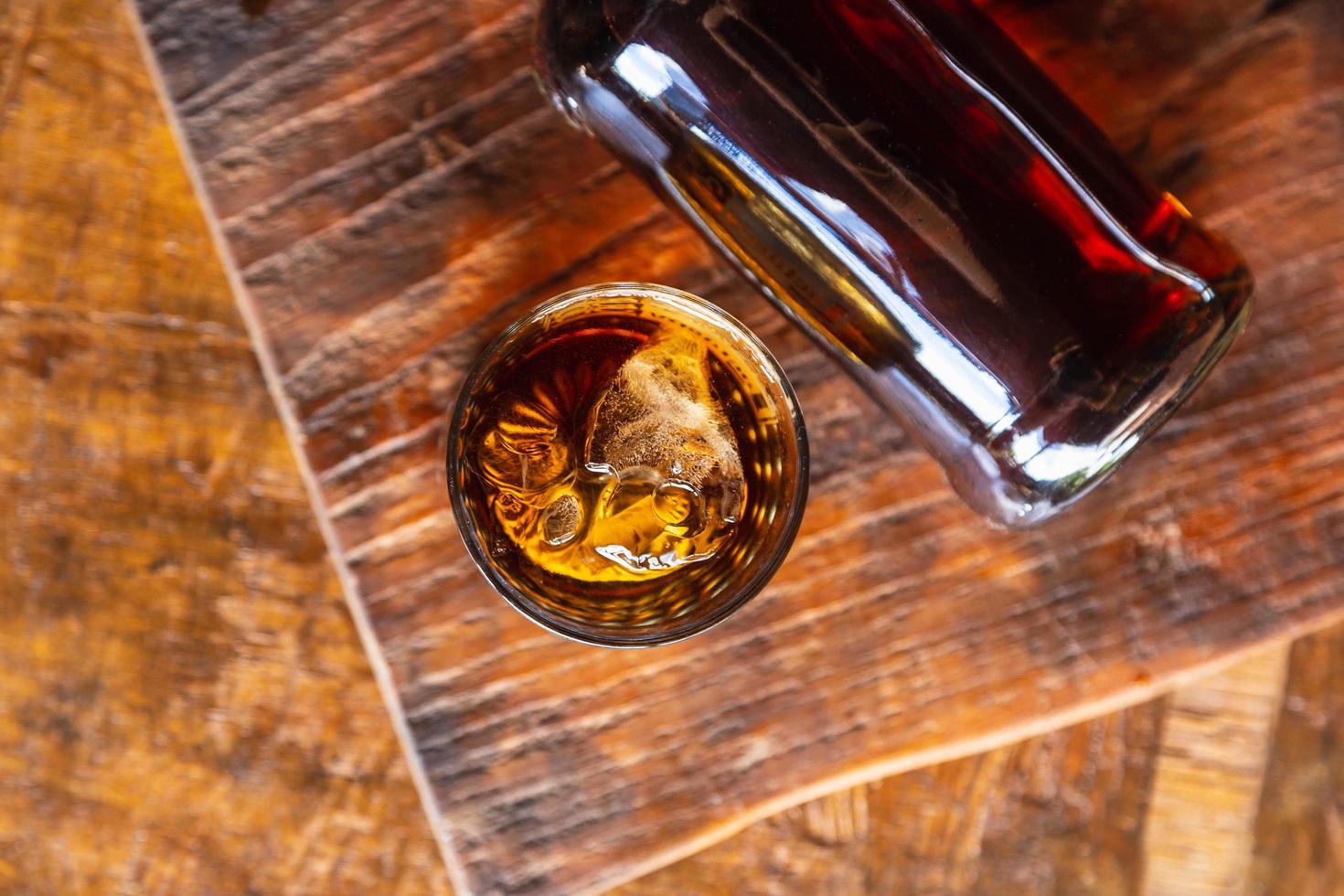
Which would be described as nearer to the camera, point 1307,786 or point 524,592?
point 524,592

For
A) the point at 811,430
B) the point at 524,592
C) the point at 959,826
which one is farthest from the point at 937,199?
the point at 959,826

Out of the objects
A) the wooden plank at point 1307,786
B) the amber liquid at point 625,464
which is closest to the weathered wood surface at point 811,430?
the amber liquid at point 625,464

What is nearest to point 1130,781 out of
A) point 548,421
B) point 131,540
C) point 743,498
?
point 743,498

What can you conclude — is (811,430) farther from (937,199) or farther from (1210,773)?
(1210,773)

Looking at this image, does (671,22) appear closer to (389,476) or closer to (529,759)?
(389,476)

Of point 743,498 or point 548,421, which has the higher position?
point 548,421

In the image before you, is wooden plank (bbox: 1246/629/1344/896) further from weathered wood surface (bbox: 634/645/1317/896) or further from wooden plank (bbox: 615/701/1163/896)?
wooden plank (bbox: 615/701/1163/896)

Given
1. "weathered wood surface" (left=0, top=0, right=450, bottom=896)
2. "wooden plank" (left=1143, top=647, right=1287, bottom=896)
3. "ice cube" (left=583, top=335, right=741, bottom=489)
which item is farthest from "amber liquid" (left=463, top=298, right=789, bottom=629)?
"wooden plank" (left=1143, top=647, right=1287, bottom=896)
